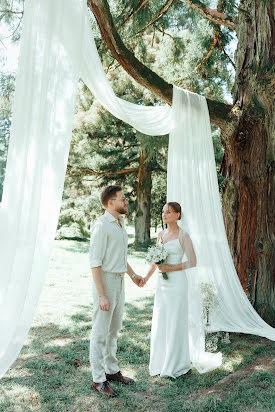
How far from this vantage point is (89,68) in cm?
338

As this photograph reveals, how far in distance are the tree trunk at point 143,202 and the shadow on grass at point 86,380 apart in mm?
9659

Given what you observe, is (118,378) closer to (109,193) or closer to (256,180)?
(109,193)

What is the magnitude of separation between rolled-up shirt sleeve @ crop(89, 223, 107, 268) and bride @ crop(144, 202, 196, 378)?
754 mm

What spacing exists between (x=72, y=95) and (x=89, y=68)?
623mm

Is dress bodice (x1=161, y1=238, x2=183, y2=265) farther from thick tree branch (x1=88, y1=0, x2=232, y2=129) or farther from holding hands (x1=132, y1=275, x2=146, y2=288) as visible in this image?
thick tree branch (x1=88, y1=0, x2=232, y2=129)

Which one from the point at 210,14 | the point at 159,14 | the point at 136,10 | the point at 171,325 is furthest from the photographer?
the point at 159,14

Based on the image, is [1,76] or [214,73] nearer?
[1,76]

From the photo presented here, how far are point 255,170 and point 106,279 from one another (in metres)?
2.61

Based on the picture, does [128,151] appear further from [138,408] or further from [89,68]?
[138,408]

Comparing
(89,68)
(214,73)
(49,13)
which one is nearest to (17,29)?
(49,13)

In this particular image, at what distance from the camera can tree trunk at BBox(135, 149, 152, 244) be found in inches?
561

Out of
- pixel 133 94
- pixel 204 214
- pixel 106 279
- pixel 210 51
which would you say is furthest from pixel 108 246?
pixel 133 94

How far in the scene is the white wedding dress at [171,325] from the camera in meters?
3.47

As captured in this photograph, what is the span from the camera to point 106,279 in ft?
10.3
